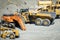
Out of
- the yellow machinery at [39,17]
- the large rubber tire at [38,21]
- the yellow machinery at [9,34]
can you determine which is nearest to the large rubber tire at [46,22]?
the yellow machinery at [39,17]

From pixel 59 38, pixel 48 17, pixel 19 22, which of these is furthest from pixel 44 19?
pixel 59 38

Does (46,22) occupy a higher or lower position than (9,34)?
lower

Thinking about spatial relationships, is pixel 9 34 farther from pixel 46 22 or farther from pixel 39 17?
pixel 39 17

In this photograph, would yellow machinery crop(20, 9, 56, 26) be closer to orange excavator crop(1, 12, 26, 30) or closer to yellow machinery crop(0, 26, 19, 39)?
orange excavator crop(1, 12, 26, 30)

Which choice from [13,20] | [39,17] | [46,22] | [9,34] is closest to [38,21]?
[39,17]

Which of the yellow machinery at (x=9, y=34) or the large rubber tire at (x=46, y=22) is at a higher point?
the yellow machinery at (x=9, y=34)

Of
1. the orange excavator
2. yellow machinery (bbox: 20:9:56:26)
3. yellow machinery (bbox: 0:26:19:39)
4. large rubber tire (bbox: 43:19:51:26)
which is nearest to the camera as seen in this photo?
yellow machinery (bbox: 0:26:19:39)

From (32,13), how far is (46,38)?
20.2 ft

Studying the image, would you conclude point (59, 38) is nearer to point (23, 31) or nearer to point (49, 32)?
point (49, 32)

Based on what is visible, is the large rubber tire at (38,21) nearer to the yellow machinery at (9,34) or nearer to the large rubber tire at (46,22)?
the large rubber tire at (46,22)

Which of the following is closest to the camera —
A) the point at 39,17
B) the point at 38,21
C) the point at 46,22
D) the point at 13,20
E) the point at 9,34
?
the point at 9,34

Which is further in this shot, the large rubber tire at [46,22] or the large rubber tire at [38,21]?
the large rubber tire at [38,21]

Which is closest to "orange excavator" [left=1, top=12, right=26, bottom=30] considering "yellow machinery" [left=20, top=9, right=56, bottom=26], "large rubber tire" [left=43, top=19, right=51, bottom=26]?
"yellow machinery" [left=20, top=9, right=56, bottom=26]

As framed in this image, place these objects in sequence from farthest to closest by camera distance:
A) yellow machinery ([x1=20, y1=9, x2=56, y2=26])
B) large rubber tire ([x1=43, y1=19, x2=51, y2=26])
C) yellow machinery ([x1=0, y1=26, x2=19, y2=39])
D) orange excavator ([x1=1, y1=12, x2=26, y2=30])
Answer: yellow machinery ([x1=20, y1=9, x2=56, y2=26]) < large rubber tire ([x1=43, y1=19, x2=51, y2=26]) < orange excavator ([x1=1, y1=12, x2=26, y2=30]) < yellow machinery ([x1=0, y1=26, x2=19, y2=39])
